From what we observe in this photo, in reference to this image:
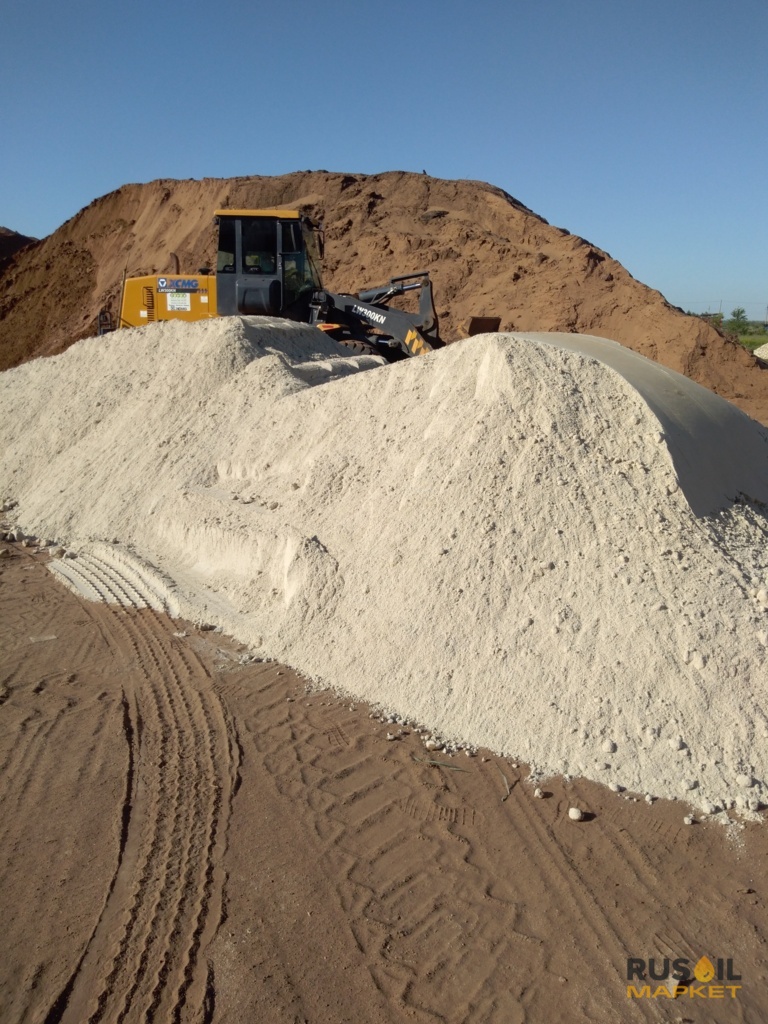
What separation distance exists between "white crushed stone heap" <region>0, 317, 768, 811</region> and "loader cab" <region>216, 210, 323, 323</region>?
10.8 feet

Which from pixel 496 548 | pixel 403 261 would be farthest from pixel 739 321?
pixel 496 548

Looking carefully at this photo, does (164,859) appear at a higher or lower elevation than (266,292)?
lower

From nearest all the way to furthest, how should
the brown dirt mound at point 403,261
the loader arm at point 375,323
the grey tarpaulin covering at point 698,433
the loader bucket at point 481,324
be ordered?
the grey tarpaulin covering at point 698,433, the loader arm at point 375,323, the loader bucket at point 481,324, the brown dirt mound at point 403,261

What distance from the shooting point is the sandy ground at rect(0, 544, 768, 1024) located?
3.05 m

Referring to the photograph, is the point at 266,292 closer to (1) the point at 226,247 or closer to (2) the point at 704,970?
(1) the point at 226,247

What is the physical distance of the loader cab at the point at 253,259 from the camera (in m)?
11.3

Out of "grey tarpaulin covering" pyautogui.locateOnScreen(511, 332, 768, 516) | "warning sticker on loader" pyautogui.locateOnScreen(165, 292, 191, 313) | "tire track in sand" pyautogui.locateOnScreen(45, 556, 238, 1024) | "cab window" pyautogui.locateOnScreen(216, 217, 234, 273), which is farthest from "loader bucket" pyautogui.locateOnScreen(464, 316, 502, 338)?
"tire track in sand" pyautogui.locateOnScreen(45, 556, 238, 1024)

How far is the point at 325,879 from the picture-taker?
3.62m

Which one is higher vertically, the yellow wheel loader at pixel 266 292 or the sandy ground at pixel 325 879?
the yellow wheel loader at pixel 266 292

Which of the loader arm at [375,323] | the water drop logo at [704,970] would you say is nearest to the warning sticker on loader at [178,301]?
the loader arm at [375,323]

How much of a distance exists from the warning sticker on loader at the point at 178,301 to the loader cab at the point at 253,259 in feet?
1.66

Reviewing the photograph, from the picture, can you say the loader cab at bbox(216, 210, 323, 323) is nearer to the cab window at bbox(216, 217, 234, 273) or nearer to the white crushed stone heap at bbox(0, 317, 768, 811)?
the cab window at bbox(216, 217, 234, 273)

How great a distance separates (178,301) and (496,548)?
8064 mm

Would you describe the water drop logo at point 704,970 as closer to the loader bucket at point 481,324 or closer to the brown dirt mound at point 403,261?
the loader bucket at point 481,324
